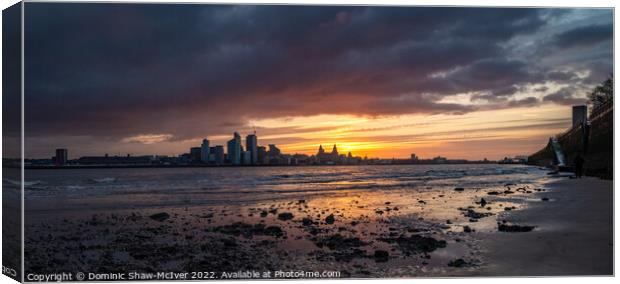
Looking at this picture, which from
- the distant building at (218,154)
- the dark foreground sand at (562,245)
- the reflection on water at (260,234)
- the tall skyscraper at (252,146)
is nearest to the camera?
the dark foreground sand at (562,245)

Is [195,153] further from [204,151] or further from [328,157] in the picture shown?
[328,157]

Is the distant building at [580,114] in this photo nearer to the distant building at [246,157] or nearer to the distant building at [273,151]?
the distant building at [273,151]

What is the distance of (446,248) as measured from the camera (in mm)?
8953

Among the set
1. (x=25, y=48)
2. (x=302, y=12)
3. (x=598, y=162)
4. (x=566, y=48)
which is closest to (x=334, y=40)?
(x=302, y=12)

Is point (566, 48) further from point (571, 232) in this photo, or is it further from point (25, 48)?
point (25, 48)

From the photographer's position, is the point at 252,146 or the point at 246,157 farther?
the point at 246,157

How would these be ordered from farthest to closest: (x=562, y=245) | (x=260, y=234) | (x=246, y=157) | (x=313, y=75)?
(x=246, y=157) < (x=260, y=234) < (x=313, y=75) < (x=562, y=245)

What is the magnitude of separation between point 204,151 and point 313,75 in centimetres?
291

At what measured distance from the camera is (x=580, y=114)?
9.62m

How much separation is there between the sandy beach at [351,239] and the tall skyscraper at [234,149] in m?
1.41

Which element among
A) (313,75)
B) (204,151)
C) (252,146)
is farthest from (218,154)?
(313,75)

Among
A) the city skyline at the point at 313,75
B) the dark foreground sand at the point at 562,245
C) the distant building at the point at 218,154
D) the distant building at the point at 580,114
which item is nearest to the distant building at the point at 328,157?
the city skyline at the point at 313,75

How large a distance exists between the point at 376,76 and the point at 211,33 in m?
2.90

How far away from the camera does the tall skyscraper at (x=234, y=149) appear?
10.4m
